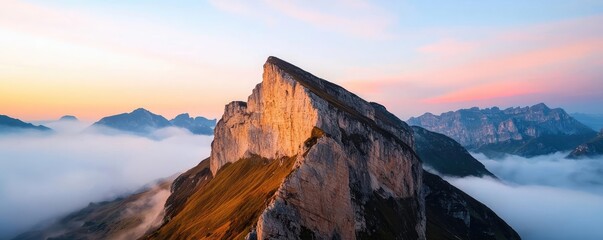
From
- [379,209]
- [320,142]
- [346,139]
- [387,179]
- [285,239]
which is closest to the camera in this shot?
[285,239]

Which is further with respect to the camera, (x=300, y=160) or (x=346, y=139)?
(x=346, y=139)

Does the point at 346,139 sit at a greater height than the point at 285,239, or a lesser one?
greater

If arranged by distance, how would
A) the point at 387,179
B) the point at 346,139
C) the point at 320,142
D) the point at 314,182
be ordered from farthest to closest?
the point at 387,179 < the point at 346,139 < the point at 320,142 < the point at 314,182

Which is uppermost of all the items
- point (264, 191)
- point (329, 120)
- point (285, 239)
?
point (329, 120)

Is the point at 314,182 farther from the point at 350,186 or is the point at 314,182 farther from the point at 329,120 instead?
the point at 329,120

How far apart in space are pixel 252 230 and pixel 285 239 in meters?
11.1

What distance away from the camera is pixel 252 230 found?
124 meters

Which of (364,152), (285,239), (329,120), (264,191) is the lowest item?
(285,239)

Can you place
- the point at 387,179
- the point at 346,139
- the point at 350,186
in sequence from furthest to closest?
1. the point at 387,179
2. the point at 346,139
3. the point at 350,186

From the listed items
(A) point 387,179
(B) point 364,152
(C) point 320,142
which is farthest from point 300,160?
(A) point 387,179

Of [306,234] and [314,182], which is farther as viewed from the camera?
[314,182]

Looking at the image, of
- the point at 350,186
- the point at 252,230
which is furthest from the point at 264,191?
the point at 252,230

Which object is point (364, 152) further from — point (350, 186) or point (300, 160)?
point (300, 160)

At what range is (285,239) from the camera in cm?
11838
